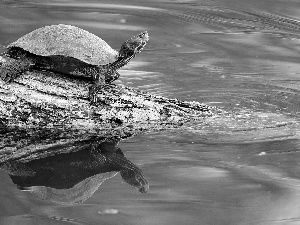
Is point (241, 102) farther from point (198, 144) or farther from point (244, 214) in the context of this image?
point (244, 214)

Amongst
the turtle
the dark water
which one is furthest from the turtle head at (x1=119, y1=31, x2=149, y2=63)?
the dark water

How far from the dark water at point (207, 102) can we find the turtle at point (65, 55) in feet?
2.29

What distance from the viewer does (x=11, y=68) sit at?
199 inches

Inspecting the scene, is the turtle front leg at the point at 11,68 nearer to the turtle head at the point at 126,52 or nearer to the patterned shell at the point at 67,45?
the patterned shell at the point at 67,45

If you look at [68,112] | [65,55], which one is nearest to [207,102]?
[68,112]

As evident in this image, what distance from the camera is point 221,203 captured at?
4492 mm

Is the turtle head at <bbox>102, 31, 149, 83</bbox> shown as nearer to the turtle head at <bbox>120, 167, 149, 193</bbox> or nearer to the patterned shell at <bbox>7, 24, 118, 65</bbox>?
the patterned shell at <bbox>7, 24, 118, 65</bbox>

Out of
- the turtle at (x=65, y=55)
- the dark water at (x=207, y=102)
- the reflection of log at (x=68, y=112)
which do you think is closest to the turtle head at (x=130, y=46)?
the turtle at (x=65, y=55)

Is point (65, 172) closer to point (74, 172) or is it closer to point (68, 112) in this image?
point (74, 172)

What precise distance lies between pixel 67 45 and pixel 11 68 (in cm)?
51

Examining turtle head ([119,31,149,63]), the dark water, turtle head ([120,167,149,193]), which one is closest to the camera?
the dark water

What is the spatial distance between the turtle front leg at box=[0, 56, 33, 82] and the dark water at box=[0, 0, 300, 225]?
825mm

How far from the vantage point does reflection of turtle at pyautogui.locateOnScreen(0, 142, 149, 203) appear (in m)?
4.63

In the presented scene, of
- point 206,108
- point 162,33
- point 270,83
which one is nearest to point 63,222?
point 206,108
